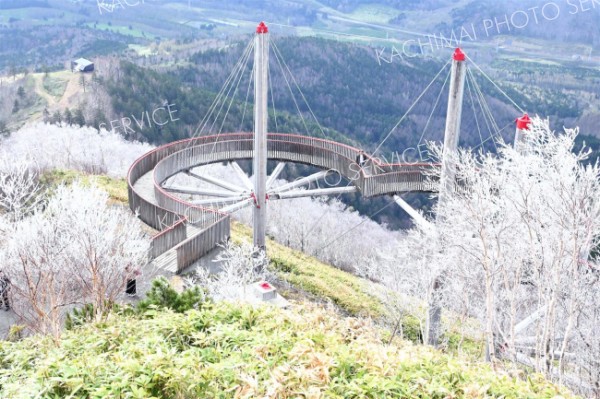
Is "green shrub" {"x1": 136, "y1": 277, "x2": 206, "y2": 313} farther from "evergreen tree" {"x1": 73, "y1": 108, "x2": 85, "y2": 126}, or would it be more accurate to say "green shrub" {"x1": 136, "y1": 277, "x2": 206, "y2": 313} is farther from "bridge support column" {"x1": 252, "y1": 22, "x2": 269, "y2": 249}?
"evergreen tree" {"x1": 73, "y1": 108, "x2": 85, "y2": 126}

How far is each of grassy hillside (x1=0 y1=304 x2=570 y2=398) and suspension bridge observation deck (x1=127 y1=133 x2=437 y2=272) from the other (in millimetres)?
12581

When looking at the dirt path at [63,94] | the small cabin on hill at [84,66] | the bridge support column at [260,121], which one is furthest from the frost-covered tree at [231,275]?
the small cabin on hill at [84,66]

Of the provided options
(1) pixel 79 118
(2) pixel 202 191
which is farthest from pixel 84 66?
(2) pixel 202 191

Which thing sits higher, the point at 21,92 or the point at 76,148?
the point at 21,92

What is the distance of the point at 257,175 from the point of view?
22.7 meters

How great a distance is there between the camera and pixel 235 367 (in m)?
6.71

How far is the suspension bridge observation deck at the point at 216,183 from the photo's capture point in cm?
2155

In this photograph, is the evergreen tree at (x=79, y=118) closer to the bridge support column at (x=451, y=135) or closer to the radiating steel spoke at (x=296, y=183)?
the radiating steel spoke at (x=296, y=183)

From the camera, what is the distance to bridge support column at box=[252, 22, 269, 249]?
2103 cm

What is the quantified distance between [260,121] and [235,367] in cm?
1600

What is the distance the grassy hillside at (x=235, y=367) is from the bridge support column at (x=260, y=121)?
1415 centimetres

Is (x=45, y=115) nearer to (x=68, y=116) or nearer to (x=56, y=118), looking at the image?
(x=56, y=118)

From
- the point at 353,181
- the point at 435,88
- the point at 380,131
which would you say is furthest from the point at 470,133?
the point at 353,181

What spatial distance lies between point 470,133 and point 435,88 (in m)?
34.6
